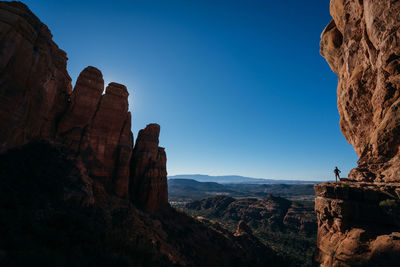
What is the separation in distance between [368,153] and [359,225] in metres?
8.56

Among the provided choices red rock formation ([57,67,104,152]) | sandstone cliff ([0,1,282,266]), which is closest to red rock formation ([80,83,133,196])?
sandstone cliff ([0,1,282,266])

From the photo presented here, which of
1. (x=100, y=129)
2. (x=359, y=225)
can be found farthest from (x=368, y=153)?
(x=100, y=129)

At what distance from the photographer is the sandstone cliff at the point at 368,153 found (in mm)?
13555

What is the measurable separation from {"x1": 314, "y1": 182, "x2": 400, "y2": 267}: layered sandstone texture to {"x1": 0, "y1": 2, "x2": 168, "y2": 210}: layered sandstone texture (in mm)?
26966

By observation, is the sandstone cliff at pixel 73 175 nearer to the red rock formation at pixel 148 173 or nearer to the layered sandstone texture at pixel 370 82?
the red rock formation at pixel 148 173

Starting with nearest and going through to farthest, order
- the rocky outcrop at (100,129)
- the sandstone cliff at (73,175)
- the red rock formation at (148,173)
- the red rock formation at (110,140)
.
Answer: the sandstone cliff at (73,175)
the rocky outcrop at (100,129)
the red rock formation at (110,140)
the red rock formation at (148,173)

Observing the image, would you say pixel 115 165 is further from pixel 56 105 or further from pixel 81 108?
pixel 56 105

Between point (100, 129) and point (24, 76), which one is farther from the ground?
point (24, 76)

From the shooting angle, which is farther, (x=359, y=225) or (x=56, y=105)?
(x=56, y=105)

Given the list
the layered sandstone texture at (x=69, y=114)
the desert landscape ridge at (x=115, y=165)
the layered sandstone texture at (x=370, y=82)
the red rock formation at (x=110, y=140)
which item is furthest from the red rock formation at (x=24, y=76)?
the layered sandstone texture at (x=370, y=82)

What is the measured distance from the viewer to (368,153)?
1930 centimetres

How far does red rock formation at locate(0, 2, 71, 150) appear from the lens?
680 inches

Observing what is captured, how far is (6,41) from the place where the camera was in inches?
672

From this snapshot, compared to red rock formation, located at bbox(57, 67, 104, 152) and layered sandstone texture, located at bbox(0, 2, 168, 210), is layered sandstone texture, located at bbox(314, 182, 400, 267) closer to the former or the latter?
layered sandstone texture, located at bbox(0, 2, 168, 210)
